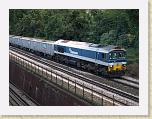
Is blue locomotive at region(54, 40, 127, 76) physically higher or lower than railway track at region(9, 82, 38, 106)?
higher

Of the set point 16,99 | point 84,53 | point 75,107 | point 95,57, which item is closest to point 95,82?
point 75,107

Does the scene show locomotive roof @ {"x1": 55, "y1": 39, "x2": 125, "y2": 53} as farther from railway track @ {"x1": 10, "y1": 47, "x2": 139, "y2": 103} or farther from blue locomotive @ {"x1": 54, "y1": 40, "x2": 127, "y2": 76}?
railway track @ {"x1": 10, "y1": 47, "x2": 139, "y2": 103}

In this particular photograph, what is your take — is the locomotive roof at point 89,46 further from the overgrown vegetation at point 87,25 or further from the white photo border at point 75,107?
the white photo border at point 75,107

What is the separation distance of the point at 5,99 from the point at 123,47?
2.53 m

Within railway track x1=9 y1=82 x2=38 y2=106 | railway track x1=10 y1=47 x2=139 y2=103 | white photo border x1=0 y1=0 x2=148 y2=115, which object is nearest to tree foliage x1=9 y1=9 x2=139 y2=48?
white photo border x1=0 y1=0 x2=148 y2=115

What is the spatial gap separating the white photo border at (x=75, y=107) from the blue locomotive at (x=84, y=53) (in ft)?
1.49

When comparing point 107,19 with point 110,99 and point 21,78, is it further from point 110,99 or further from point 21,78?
point 21,78

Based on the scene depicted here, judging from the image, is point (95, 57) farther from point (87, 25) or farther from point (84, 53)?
point (87, 25)

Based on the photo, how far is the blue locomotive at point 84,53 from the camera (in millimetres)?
10961

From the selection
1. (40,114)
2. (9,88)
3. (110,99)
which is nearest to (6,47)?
(9,88)

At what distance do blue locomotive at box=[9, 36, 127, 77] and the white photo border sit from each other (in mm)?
454

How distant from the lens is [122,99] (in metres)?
10.3

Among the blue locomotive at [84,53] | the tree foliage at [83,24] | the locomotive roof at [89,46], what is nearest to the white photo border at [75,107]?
the tree foliage at [83,24]

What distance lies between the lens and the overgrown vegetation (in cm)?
1053
